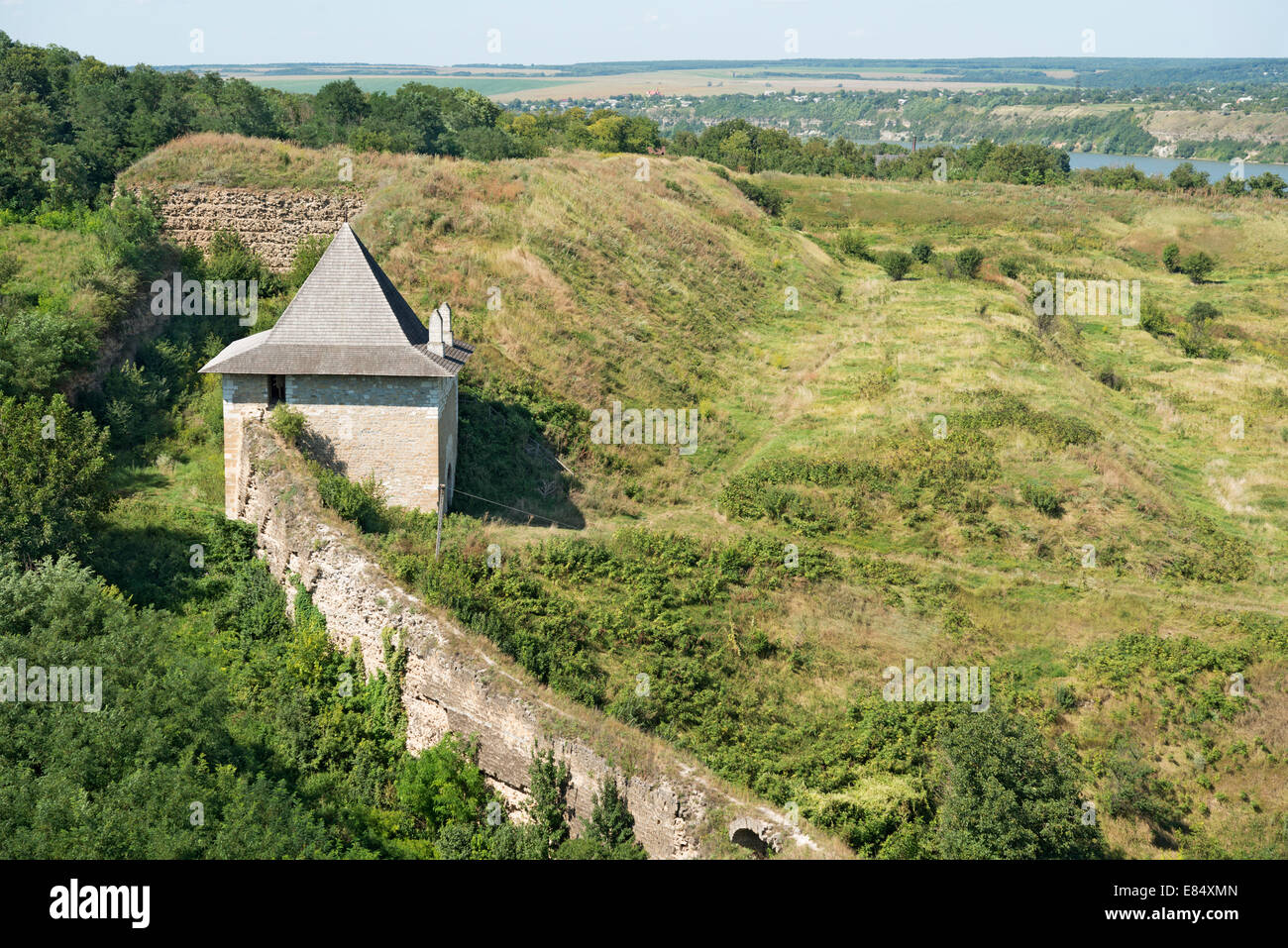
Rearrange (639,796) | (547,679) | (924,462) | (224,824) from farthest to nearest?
(924,462), (547,679), (639,796), (224,824)

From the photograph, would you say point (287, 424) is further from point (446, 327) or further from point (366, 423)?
point (446, 327)

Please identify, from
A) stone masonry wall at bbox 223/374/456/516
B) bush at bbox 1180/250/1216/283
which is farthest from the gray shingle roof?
bush at bbox 1180/250/1216/283

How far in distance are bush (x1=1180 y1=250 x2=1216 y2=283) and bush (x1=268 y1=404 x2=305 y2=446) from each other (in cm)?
5646

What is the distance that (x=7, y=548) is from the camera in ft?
56.1

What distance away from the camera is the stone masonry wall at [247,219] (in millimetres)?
33844

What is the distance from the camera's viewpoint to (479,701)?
1502cm

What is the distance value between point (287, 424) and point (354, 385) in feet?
4.74

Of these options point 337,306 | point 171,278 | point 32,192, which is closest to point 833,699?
point 337,306

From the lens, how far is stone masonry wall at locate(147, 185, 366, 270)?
33.8 metres

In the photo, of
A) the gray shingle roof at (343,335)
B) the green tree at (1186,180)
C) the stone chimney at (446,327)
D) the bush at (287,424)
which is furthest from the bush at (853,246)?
the bush at (287,424)

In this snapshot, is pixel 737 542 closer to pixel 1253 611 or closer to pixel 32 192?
pixel 1253 611

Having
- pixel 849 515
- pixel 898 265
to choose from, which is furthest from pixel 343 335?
pixel 898 265

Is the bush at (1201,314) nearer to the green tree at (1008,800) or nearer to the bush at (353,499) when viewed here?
the green tree at (1008,800)

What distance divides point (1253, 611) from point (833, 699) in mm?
11290
